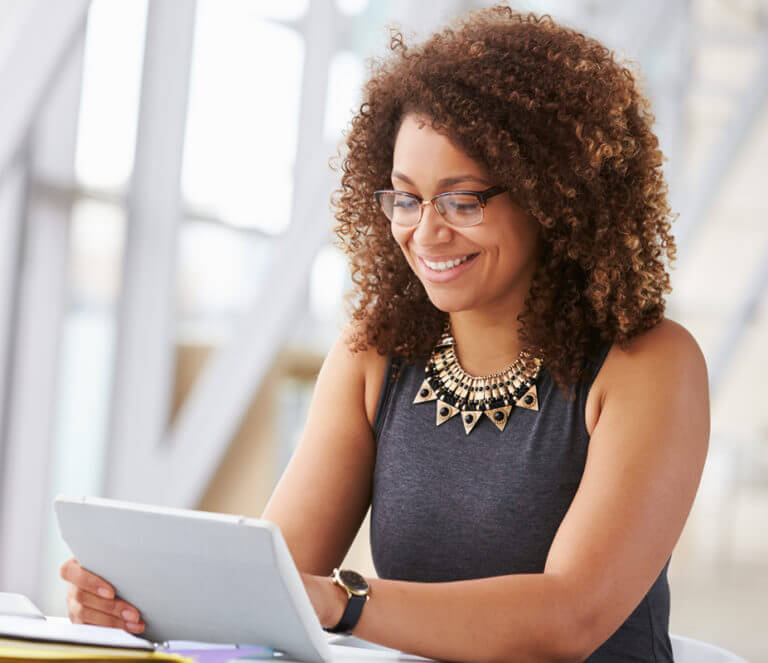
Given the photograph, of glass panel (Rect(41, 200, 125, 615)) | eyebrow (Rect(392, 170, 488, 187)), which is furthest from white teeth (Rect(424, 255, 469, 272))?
glass panel (Rect(41, 200, 125, 615))

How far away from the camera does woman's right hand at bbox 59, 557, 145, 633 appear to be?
1103 millimetres

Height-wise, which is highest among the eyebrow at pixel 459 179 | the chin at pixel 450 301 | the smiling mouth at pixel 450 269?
the eyebrow at pixel 459 179

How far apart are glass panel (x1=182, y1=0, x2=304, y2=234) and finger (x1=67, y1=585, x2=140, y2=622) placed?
248 centimetres

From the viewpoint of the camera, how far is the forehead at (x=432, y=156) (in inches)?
54.6

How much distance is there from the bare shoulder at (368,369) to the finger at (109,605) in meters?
0.58

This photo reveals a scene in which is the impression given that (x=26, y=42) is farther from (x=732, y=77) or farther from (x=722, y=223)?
(x=722, y=223)

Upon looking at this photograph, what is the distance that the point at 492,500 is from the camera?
139 centimetres

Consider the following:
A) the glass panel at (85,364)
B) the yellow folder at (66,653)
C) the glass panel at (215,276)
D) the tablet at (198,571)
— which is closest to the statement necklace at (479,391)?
the tablet at (198,571)

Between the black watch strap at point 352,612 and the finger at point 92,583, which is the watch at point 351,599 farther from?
the finger at point 92,583

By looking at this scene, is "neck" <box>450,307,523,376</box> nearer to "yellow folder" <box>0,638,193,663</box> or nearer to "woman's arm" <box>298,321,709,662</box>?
"woman's arm" <box>298,321,709,662</box>

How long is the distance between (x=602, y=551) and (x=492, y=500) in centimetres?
23

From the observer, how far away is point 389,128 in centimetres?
158

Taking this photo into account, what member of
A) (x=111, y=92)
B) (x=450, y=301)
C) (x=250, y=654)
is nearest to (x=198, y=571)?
(x=250, y=654)

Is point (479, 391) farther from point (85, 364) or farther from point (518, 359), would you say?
point (85, 364)
